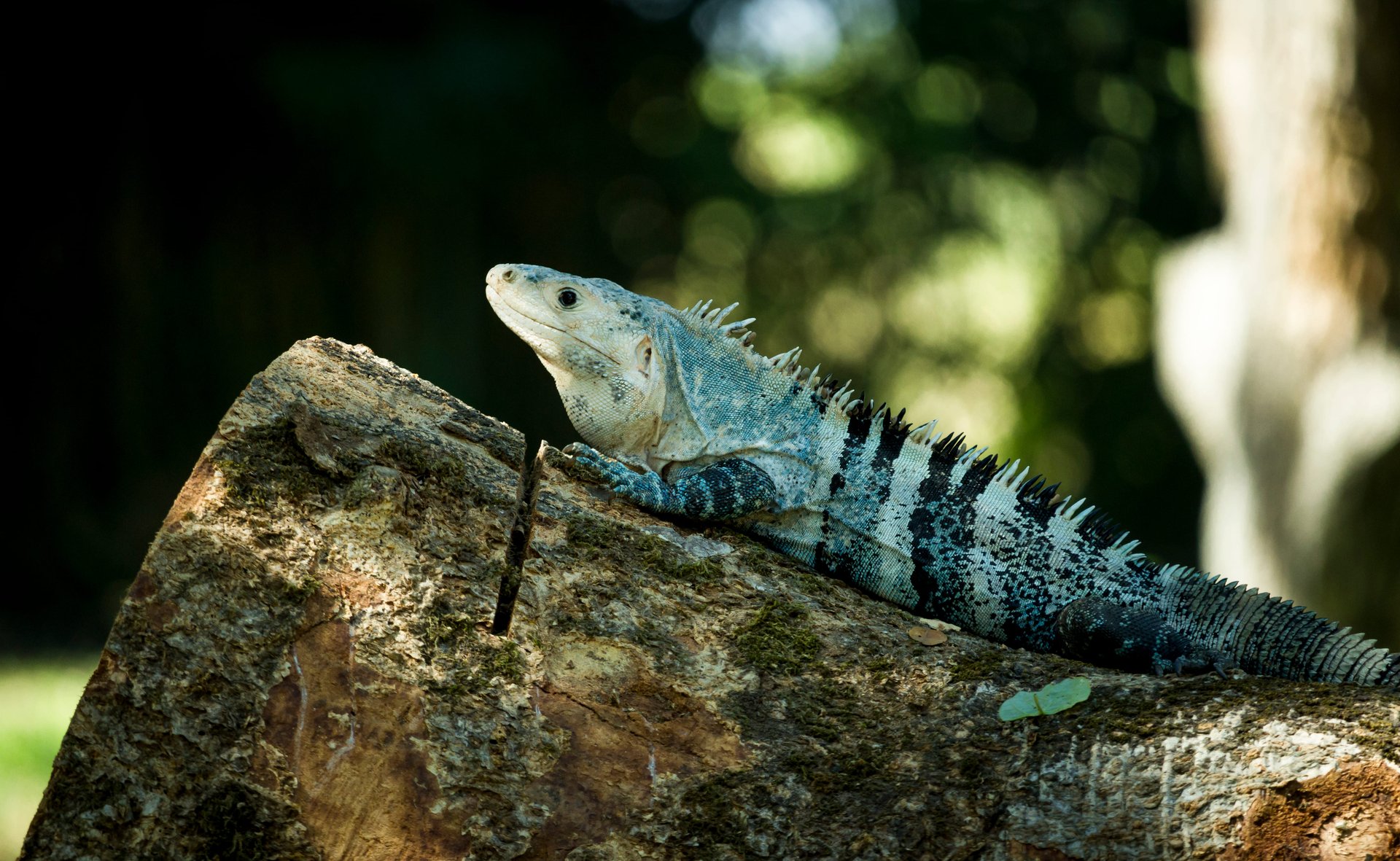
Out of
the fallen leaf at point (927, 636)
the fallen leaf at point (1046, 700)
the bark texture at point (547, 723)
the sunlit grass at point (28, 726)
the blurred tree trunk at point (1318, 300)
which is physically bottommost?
the sunlit grass at point (28, 726)

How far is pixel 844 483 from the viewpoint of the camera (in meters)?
4.18

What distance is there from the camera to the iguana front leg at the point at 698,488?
357 centimetres

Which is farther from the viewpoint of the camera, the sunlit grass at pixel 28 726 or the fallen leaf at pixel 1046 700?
the sunlit grass at pixel 28 726

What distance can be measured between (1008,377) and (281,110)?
1101 centimetres

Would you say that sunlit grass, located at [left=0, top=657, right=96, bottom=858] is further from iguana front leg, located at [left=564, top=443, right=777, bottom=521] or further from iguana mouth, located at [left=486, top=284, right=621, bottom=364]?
iguana front leg, located at [left=564, top=443, right=777, bottom=521]

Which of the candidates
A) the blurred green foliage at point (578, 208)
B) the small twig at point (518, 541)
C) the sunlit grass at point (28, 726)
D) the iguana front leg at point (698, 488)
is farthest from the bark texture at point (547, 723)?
the blurred green foliage at point (578, 208)

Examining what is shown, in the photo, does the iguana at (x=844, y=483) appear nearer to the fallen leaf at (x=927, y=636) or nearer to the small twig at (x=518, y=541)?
the small twig at (x=518, y=541)

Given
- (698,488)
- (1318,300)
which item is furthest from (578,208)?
(698,488)

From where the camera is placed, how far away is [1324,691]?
9.77 ft

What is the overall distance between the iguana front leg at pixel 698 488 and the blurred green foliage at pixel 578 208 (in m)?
8.73

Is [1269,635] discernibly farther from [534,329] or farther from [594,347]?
[534,329]

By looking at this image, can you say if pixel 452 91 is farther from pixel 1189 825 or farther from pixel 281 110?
pixel 1189 825

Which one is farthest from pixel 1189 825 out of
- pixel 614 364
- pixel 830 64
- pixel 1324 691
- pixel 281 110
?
pixel 830 64

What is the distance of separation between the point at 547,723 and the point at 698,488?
108 centimetres
